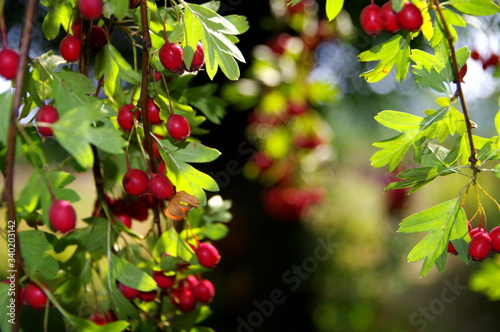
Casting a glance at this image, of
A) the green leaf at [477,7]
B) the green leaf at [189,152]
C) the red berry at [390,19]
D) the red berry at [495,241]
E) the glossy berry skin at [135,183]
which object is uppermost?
the green leaf at [477,7]

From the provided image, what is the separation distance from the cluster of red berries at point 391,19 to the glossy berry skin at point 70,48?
44 centimetres

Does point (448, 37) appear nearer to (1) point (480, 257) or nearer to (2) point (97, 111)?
(1) point (480, 257)

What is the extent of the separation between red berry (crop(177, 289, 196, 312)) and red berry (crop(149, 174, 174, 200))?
0.30m

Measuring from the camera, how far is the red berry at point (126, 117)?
0.82 metres

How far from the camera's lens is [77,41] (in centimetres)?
82

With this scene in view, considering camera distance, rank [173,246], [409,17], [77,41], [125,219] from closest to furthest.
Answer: [409,17] → [77,41] → [173,246] → [125,219]

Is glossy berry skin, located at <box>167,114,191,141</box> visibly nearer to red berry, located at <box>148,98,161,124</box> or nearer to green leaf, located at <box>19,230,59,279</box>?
red berry, located at <box>148,98,161,124</box>

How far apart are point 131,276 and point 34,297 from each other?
0.48 ft

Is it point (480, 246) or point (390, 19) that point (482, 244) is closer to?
point (480, 246)

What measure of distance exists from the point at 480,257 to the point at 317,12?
6.90 ft

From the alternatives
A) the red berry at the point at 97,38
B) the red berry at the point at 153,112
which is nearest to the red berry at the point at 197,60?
the red berry at the point at 153,112

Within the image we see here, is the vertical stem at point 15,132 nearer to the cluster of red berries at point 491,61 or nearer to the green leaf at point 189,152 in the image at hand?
the green leaf at point 189,152

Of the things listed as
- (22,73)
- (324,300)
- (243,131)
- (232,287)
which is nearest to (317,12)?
(243,131)

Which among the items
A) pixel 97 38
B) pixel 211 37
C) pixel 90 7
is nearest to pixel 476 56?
pixel 211 37
